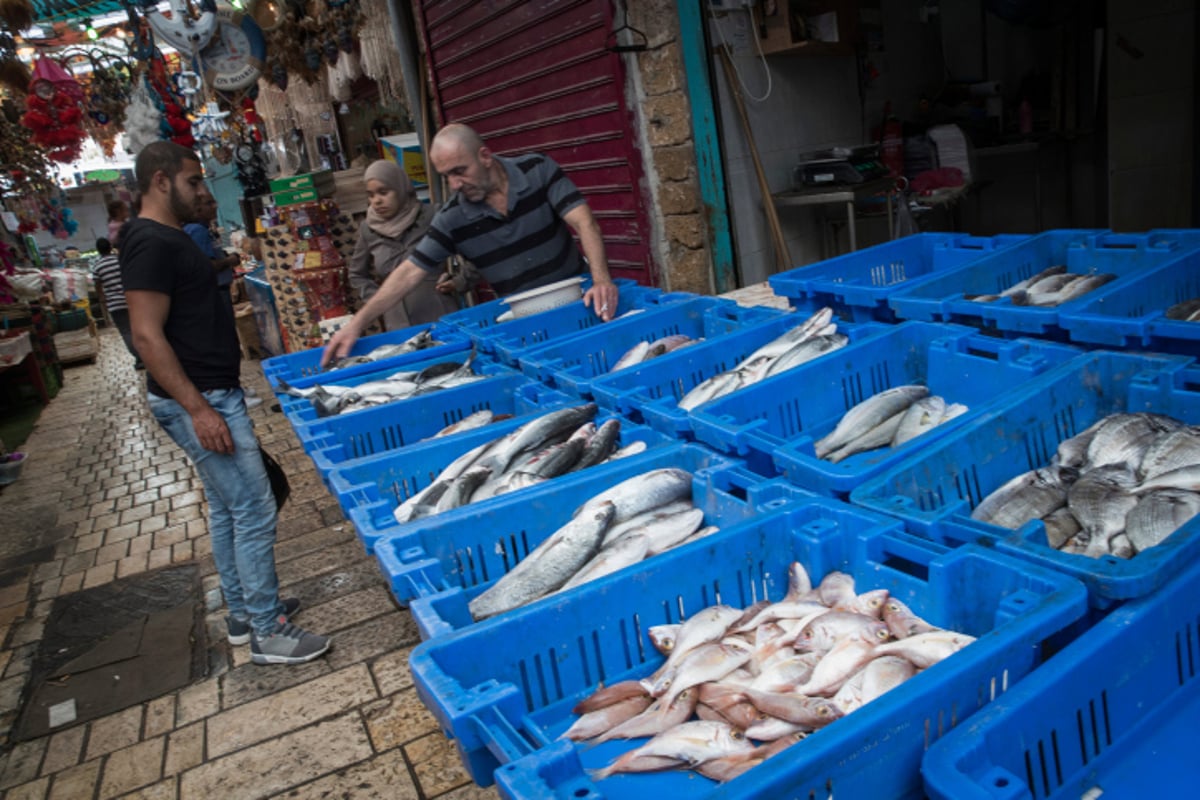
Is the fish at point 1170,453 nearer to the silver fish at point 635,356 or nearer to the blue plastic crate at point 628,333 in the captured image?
the blue plastic crate at point 628,333

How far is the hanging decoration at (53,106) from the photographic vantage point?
11680 millimetres

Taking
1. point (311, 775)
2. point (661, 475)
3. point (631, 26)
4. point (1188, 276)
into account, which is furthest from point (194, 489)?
point (1188, 276)

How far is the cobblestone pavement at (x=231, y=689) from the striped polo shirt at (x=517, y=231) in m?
1.87

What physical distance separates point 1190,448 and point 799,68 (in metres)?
5.55

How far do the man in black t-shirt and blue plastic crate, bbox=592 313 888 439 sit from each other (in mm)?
1693

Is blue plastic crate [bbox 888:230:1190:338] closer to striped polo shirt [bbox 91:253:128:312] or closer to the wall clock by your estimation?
striped polo shirt [bbox 91:253:128:312]

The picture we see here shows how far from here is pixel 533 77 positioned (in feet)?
24.3

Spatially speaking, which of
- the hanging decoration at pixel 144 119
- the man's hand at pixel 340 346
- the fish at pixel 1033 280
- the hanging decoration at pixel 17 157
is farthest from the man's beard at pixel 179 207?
the hanging decoration at pixel 17 157


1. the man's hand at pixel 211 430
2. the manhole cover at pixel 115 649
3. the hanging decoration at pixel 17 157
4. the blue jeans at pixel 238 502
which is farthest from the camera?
the hanging decoration at pixel 17 157

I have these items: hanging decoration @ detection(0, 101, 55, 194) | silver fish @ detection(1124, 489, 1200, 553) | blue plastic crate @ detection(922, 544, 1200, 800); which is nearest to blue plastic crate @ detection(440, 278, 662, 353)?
silver fish @ detection(1124, 489, 1200, 553)

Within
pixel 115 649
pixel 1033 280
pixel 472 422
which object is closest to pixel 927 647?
pixel 472 422

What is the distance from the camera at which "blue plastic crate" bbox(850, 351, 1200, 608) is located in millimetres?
1606

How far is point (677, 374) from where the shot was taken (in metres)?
3.09

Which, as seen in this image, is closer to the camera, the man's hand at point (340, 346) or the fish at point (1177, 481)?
the fish at point (1177, 481)
